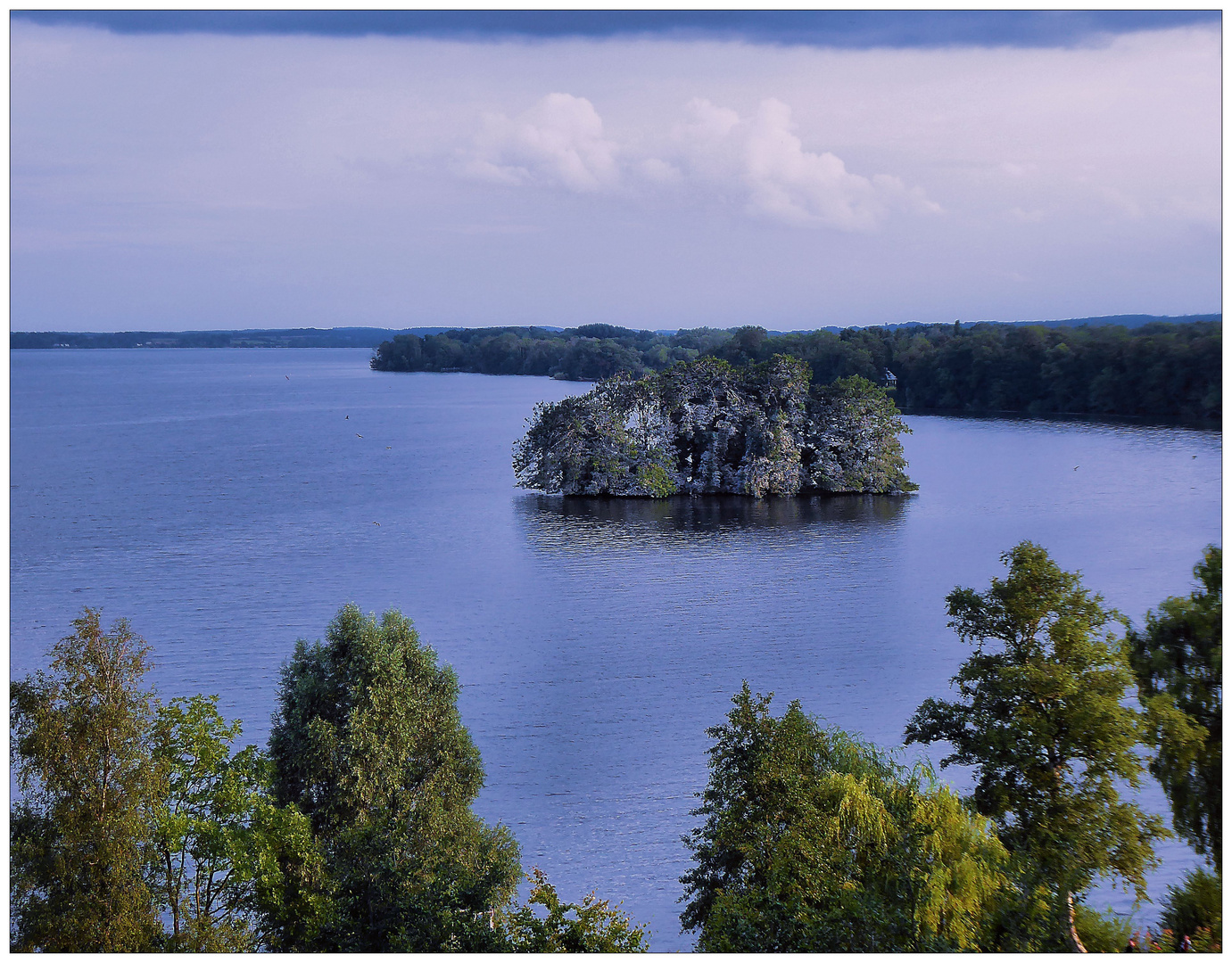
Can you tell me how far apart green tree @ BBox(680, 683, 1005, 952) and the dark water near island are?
268cm

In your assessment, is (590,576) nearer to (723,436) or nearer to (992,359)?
(723,436)

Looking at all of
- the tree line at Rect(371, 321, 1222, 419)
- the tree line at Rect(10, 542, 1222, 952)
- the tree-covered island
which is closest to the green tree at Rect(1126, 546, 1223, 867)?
the tree line at Rect(10, 542, 1222, 952)

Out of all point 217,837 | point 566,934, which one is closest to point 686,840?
point 566,934

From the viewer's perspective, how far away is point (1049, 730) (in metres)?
13.5

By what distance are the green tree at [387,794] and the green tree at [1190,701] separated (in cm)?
836

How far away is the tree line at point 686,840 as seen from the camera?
11.6 meters

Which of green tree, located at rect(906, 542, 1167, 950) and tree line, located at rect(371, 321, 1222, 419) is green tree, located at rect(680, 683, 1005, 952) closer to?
green tree, located at rect(906, 542, 1167, 950)

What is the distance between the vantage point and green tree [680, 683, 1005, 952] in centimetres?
1123

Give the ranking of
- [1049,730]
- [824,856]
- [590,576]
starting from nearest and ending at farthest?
[824,856] < [1049,730] < [590,576]

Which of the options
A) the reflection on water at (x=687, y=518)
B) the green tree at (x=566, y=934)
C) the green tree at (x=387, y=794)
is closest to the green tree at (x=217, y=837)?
the green tree at (x=387, y=794)

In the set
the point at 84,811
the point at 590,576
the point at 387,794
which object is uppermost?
the point at 84,811

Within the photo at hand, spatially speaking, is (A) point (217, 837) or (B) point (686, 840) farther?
(B) point (686, 840)

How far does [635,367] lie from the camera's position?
2992 inches

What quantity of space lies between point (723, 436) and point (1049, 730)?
32.7 meters
